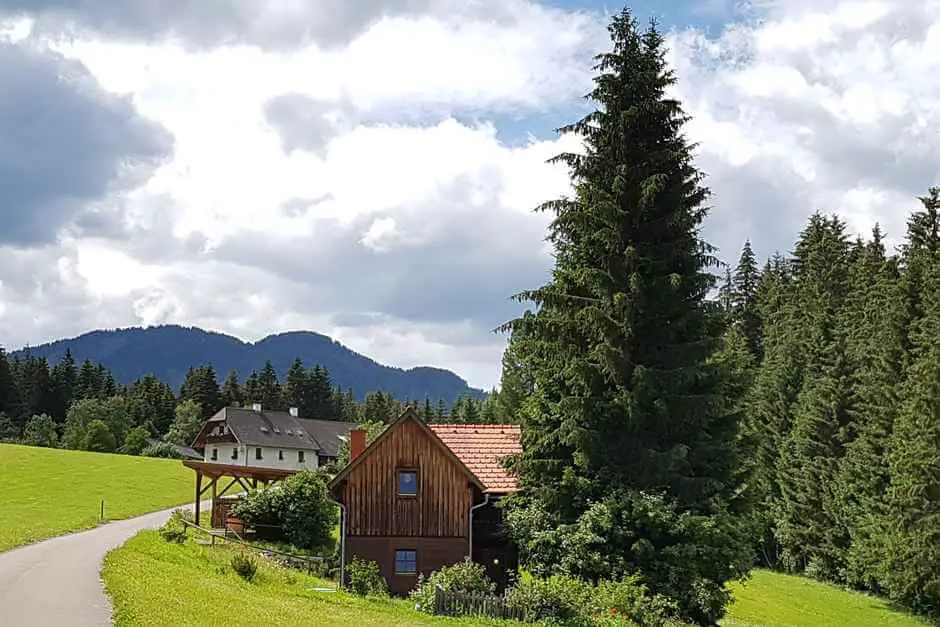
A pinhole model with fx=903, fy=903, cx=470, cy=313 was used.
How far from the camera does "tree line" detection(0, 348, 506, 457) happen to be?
107m

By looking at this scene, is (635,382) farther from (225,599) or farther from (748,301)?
(748,301)

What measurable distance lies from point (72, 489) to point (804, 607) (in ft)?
161

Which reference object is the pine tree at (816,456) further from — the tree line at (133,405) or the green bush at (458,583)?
the green bush at (458,583)

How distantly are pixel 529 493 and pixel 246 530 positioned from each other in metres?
20.3

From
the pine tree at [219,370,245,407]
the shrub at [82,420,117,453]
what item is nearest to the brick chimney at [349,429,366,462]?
the shrub at [82,420,117,453]

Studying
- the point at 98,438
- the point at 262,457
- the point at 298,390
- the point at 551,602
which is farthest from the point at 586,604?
the point at 298,390

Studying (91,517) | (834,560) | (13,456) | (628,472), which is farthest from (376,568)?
(13,456)

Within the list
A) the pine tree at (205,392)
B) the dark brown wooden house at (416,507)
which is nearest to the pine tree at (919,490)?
the dark brown wooden house at (416,507)

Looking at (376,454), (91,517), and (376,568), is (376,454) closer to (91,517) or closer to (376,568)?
(376,568)

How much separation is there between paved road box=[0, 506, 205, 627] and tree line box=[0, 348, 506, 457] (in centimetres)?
6810

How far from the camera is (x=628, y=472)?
27.4m

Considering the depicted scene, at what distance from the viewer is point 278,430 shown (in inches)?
4058

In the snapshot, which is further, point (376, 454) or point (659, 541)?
point (376, 454)

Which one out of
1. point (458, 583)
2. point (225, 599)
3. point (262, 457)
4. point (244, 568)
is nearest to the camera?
point (225, 599)
